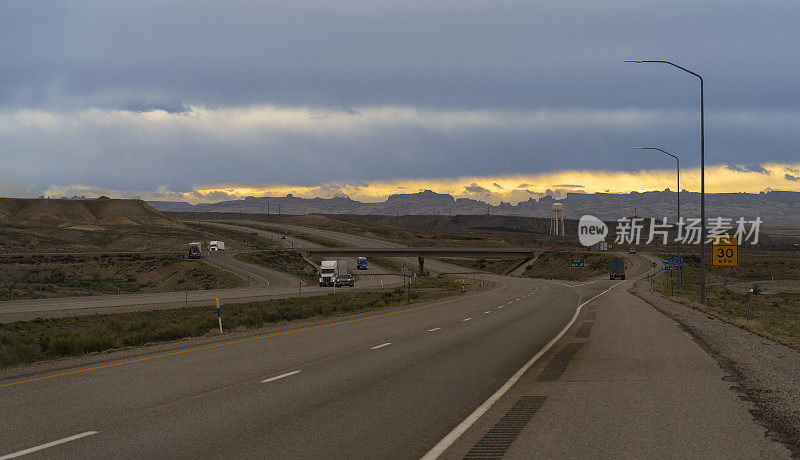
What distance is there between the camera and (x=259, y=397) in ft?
36.5

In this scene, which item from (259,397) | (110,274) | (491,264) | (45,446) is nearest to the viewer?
(45,446)

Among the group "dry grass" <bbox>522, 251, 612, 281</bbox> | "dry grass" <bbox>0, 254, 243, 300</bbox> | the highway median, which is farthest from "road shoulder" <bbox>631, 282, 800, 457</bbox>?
"dry grass" <bbox>522, 251, 612, 281</bbox>

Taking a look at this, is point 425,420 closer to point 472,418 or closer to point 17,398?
point 472,418

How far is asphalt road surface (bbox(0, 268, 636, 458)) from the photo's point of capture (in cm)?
814

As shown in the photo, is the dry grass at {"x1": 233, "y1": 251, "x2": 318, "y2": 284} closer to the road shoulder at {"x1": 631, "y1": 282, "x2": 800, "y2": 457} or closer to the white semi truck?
the white semi truck

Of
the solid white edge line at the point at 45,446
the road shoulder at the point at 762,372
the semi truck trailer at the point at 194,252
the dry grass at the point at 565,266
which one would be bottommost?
the dry grass at the point at 565,266

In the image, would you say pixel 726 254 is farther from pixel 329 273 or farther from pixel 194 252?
pixel 194 252

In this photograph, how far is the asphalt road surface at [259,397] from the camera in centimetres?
814

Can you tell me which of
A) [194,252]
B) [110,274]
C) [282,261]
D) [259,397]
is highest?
[259,397]

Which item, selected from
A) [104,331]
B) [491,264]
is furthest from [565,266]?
[104,331]

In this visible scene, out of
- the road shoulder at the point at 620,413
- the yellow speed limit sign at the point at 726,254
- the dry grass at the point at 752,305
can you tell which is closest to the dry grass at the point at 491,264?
the dry grass at the point at 752,305

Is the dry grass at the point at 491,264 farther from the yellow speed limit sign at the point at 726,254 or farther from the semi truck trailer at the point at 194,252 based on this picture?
the yellow speed limit sign at the point at 726,254

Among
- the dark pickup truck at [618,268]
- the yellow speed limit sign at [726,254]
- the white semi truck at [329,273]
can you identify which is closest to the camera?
the yellow speed limit sign at [726,254]

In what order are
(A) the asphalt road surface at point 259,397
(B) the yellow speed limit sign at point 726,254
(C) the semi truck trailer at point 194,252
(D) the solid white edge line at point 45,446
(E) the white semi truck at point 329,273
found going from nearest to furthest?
(D) the solid white edge line at point 45,446 < (A) the asphalt road surface at point 259,397 < (B) the yellow speed limit sign at point 726,254 < (E) the white semi truck at point 329,273 < (C) the semi truck trailer at point 194,252
